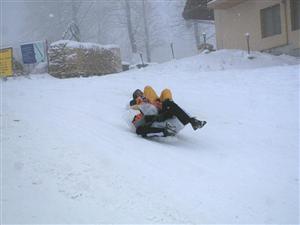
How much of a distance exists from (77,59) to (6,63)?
3256mm

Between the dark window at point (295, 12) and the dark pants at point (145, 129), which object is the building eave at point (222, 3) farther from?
the dark pants at point (145, 129)

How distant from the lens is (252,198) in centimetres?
565

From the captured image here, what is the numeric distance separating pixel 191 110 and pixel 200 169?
4647 mm

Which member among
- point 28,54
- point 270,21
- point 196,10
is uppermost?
point 196,10

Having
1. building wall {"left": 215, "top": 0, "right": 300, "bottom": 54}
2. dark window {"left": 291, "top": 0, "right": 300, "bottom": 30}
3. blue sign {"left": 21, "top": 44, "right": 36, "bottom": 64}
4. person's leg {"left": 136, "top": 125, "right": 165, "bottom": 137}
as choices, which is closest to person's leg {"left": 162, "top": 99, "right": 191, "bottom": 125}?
person's leg {"left": 136, "top": 125, "right": 165, "bottom": 137}

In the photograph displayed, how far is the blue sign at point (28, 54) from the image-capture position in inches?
902

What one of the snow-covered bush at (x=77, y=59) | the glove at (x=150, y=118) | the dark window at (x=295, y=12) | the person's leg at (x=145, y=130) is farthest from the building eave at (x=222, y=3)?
the person's leg at (x=145, y=130)

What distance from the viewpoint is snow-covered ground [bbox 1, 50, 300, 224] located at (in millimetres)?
4891

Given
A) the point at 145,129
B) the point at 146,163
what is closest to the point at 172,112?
the point at 145,129

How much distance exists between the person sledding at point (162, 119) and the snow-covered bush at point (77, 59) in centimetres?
1272

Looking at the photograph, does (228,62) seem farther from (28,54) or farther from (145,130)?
(145,130)

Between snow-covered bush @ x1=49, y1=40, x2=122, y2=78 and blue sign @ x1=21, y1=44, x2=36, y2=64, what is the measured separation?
8.14 ft

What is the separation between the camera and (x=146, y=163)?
622 cm

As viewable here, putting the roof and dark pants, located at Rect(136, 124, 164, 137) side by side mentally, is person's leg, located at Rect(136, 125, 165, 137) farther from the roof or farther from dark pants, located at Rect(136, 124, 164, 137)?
the roof
